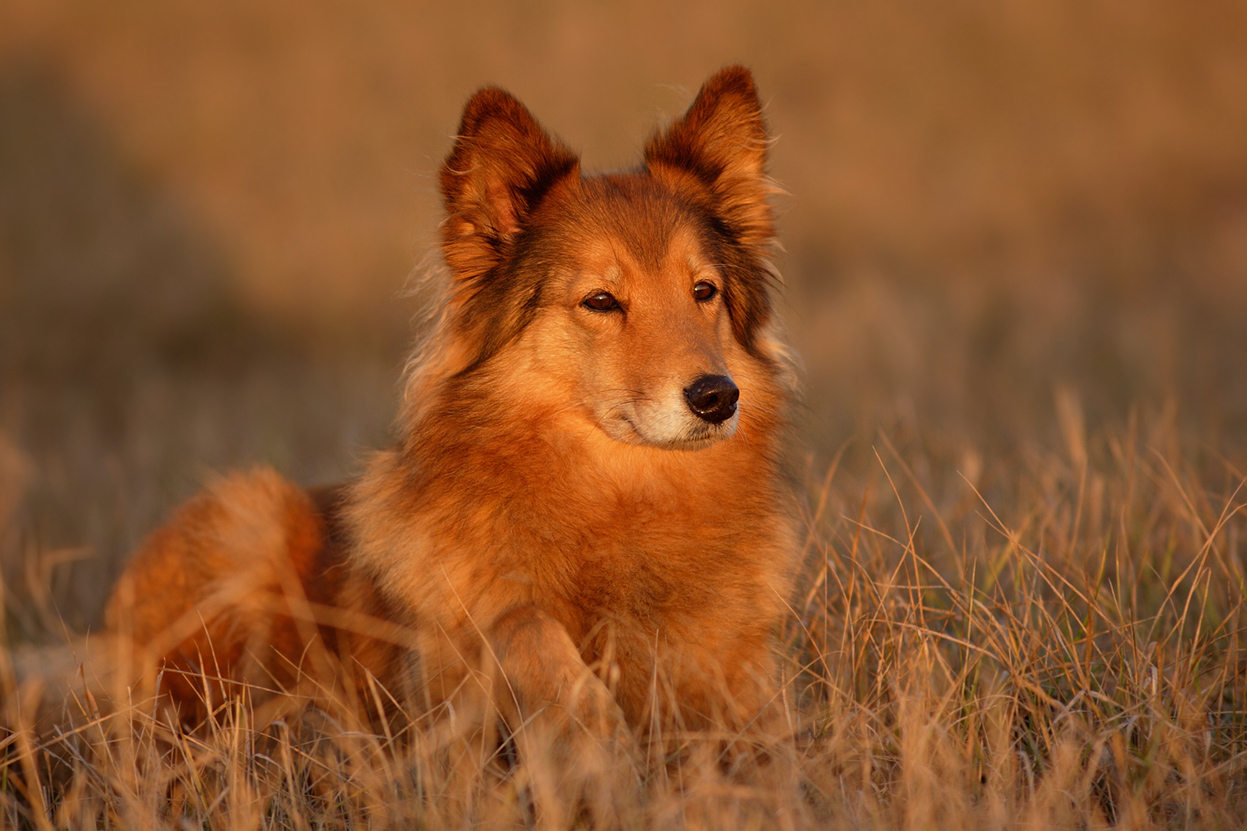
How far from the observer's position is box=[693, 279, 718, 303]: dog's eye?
3.40 meters

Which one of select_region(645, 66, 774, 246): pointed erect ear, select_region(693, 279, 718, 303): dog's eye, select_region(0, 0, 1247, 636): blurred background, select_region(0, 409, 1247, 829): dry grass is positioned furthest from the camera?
select_region(0, 0, 1247, 636): blurred background

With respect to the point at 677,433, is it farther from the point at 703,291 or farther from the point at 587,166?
the point at 587,166

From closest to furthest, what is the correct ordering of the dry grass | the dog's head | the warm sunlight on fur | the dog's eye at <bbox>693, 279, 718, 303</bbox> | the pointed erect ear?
1. the dry grass
2. the warm sunlight on fur
3. the dog's head
4. the dog's eye at <bbox>693, 279, 718, 303</bbox>
5. the pointed erect ear

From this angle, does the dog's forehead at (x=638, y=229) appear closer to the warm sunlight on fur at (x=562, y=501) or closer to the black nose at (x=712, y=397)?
the warm sunlight on fur at (x=562, y=501)

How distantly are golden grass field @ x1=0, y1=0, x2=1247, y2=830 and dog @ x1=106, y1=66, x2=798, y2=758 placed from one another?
233 millimetres

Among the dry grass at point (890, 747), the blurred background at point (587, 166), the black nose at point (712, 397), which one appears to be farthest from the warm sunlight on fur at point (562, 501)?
the blurred background at point (587, 166)

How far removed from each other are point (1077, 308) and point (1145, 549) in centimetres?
659

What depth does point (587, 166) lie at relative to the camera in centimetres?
596

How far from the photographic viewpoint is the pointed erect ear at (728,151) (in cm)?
353

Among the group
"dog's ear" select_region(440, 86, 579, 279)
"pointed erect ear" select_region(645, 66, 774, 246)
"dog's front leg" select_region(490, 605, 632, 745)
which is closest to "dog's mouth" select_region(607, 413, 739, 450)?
"dog's front leg" select_region(490, 605, 632, 745)

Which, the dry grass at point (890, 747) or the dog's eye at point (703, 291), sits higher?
the dog's eye at point (703, 291)

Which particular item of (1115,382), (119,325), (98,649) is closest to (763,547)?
(98,649)

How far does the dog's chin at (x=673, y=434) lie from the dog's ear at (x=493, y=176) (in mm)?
722

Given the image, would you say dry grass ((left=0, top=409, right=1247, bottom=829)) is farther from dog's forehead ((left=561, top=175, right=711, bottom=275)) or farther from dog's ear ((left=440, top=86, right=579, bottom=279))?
dog's ear ((left=440, top=86, right=579, bottom=279))
